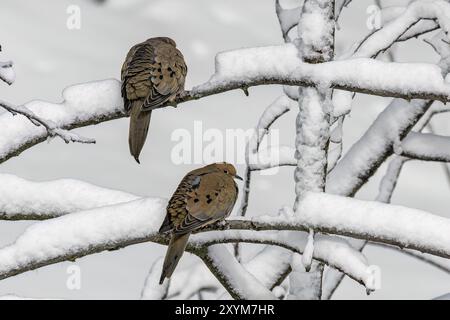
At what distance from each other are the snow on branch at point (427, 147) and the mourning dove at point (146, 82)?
242cm

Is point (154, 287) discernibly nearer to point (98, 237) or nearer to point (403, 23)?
point (98, 237)

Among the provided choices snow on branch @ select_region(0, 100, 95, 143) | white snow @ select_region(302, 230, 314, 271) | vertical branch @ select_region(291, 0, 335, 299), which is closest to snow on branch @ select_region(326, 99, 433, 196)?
vertical branch @ select_region(291, 0, 335, 299)

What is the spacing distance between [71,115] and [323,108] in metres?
1.68

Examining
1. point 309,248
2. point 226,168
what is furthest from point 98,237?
point 309,248

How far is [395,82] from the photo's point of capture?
5.48 meters

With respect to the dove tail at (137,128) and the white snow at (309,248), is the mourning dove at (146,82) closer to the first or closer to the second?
the dove tail at (137,128)

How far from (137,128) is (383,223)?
1599mm

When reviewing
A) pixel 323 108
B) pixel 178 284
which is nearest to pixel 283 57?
pixel 323 108

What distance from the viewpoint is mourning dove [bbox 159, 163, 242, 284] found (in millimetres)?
4953

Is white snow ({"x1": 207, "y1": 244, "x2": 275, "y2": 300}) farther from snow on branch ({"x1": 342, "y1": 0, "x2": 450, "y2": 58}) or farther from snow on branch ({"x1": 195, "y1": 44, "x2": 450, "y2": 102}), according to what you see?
snow on branch ({"x1": 342, "y1": 0, "x2": 450, "y2": 58})

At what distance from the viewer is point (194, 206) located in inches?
199

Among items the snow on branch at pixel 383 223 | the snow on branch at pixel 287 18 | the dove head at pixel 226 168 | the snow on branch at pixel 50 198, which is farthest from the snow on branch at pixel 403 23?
the snow on branch at pixel 50 198

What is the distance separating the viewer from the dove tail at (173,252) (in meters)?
4.89

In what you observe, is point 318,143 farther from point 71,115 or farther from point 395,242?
point 71,115
